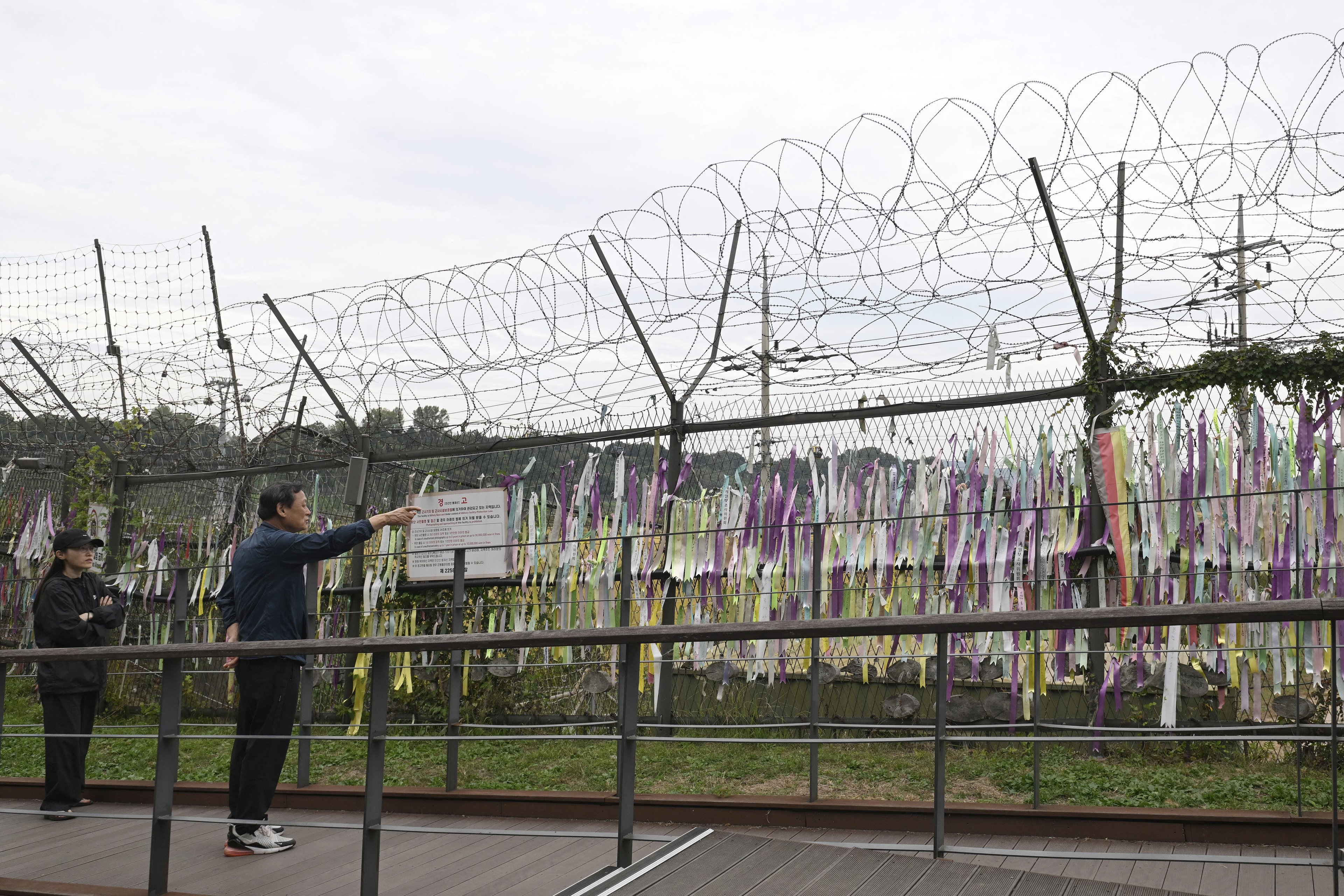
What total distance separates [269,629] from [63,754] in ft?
5.79

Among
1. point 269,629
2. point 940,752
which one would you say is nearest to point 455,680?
point 269,629

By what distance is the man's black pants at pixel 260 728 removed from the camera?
441cm

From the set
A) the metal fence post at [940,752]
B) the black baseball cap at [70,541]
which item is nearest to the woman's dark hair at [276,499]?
the black baseball cap at [70,541]

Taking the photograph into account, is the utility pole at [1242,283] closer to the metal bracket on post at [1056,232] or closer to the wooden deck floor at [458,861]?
the metal bracket on post at [1056,232]

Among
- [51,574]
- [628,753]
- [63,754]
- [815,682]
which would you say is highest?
[51,574]

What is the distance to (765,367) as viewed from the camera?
6.19 metres

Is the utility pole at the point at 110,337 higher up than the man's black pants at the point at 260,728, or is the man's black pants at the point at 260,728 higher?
the utility pole at the point at 110,337

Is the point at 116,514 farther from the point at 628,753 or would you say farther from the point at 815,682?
the point at 628,753

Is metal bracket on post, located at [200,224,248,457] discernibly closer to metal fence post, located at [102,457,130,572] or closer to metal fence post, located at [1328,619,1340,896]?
metal fence post, located at [102,457,130,572]

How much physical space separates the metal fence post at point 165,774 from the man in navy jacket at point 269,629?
0.39m

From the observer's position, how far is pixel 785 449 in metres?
6.46

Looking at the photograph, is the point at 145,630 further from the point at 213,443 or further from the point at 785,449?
the point at 785,449

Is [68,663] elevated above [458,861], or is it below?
above

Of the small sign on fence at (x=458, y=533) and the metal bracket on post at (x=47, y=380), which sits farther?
the metal bracket on post at (x=47, y=380)
